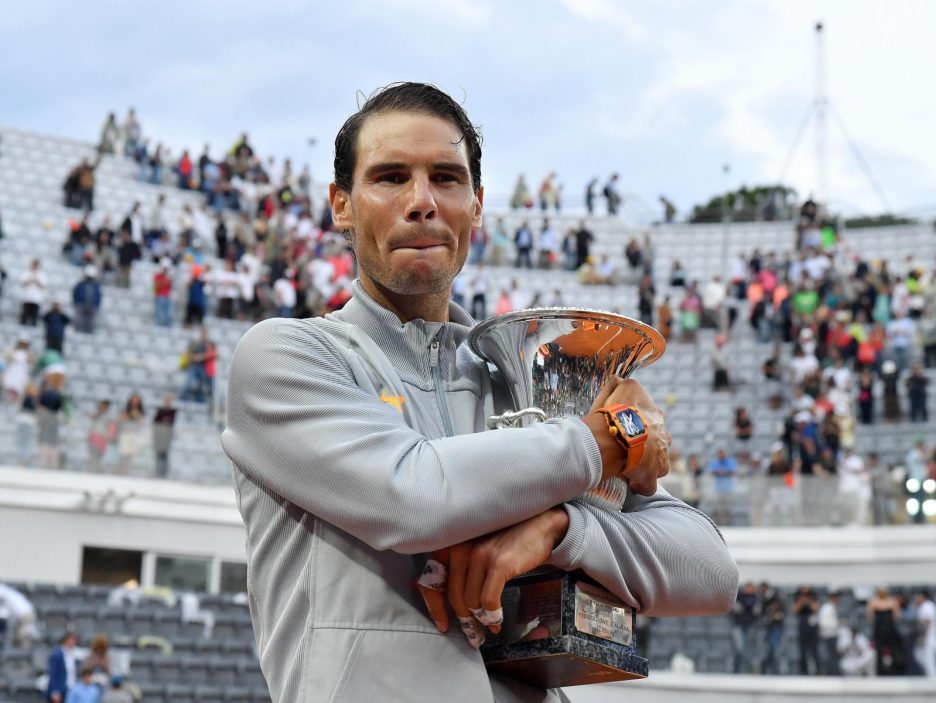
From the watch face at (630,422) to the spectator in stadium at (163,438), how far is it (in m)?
13.8

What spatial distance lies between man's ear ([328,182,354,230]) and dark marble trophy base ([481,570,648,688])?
603mm

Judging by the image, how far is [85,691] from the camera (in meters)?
11.3

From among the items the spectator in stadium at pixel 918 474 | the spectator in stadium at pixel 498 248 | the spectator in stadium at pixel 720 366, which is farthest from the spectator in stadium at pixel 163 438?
the spectator in stadium at pixel 498 248

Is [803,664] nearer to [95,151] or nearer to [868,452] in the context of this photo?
[868,452]

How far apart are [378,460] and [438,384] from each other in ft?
1.04

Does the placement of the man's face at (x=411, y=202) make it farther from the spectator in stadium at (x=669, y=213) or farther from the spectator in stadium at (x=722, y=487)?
the spectator in stadium at (x=669, y=213)

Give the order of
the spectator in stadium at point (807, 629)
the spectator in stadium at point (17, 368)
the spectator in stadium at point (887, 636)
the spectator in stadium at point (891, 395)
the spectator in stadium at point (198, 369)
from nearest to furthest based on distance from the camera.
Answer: the spectator in stadium at point (887, 636)
the spectator in stadium at point (807, 629)
the spectator in stadium at point (17, 368)
the spectator in stadium at point (198, 369)
the spectator in stadium at point (891, 395)

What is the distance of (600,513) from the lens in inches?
77.4

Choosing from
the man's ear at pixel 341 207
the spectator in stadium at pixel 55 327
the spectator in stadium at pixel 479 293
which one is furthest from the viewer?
the spectator in stadium at pixel 479 293

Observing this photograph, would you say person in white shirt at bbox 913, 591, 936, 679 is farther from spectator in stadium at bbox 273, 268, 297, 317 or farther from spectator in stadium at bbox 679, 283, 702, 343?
spectator in stadium at bbox 273, 268, 297, 317

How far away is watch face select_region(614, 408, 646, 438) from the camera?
1.96 m

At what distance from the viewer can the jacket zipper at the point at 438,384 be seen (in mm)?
2102

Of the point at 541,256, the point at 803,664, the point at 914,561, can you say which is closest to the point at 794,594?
the point at 803,664

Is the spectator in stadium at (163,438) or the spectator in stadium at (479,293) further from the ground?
the spectator in stadium at (479,293)
